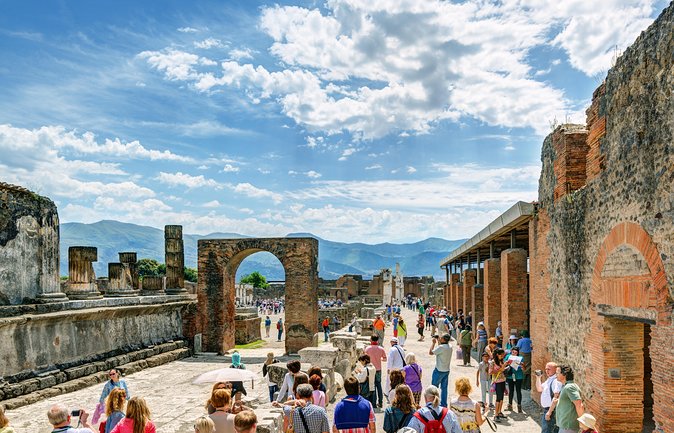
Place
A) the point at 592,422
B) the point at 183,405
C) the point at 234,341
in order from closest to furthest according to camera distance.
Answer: the point at 592,422 < the point at 183,405 < the point at 234,341

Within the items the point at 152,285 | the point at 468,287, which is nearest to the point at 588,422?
the point at 468,287

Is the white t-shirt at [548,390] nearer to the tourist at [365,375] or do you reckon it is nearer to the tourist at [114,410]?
the tourist at [365,375]

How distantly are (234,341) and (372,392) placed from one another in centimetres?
1457

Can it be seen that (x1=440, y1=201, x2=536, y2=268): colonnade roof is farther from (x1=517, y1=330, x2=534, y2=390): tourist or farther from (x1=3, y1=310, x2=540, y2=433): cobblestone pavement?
(x1=3, y1=310, x2=540, y2=433): cobblestone pavement

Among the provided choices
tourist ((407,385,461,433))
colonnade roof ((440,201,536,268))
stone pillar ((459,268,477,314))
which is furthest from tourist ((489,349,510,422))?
stone pillar ((459,268,477,314))

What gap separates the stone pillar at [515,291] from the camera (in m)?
14.6

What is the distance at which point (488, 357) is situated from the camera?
35.6ft

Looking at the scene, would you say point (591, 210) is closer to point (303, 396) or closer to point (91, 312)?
point (303, 396)

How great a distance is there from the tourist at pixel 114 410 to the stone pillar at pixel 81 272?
13409mm

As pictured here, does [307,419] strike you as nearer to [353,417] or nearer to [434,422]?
[353,417]

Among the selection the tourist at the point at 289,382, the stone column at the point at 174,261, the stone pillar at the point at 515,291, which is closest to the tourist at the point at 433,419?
the tourist at the point at 289,382

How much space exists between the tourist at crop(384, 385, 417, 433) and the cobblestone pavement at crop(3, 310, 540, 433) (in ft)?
11.5

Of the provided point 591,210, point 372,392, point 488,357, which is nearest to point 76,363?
point 372,392

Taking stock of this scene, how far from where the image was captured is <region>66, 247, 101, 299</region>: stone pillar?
60.8 ft
